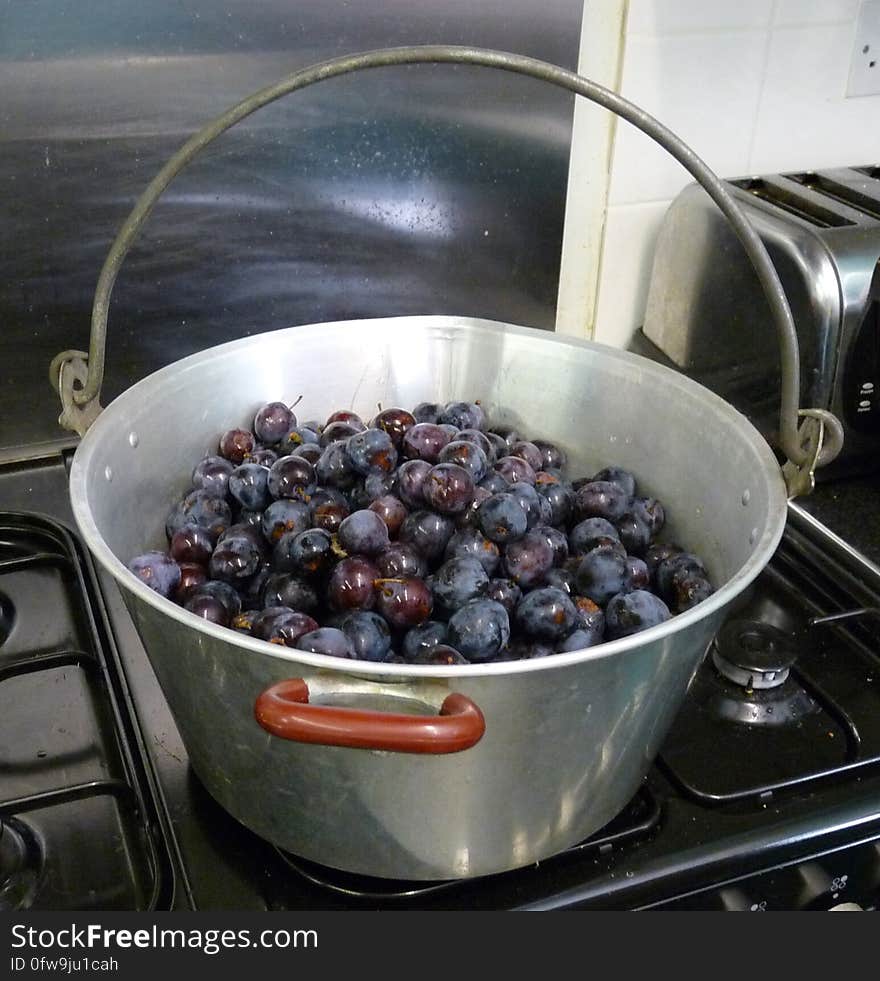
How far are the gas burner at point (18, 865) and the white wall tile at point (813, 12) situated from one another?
1.07m

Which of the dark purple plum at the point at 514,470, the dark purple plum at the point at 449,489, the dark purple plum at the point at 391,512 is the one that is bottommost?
the dark purple plum at the point at 391,512

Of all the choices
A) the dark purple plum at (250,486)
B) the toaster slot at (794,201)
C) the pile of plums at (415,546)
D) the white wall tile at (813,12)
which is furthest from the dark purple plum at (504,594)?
the white wall tile at (813,12)

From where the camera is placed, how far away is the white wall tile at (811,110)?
1.11 metres

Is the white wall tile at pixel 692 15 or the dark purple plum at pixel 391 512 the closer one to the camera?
the dark purple plum at pixel 391 512

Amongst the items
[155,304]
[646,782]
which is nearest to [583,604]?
[646,782]

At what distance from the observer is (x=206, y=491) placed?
2.53 ft

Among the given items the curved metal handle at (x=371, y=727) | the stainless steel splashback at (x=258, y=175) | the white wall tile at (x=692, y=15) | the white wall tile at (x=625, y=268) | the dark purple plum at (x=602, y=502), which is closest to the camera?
the curved metal handle at (x=371, y=727)

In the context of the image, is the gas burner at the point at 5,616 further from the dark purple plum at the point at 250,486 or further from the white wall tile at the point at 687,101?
the white wall tile at the point at 687,101

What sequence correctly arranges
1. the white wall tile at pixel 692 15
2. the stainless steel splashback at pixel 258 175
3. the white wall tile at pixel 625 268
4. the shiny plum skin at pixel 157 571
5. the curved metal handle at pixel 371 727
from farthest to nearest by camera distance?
the white wall tile at pixel 625 268 → the white wall tile at pixel 692 15 → the stainless steel splashback at pixel 258 175 → the shiny plum skin at pixel 157 571 → the curved metal handle at pixel 371 727

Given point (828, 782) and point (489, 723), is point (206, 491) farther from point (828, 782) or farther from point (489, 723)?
point (828, 782)

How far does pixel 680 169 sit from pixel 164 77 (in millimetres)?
575

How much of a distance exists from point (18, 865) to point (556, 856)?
34 centimetres

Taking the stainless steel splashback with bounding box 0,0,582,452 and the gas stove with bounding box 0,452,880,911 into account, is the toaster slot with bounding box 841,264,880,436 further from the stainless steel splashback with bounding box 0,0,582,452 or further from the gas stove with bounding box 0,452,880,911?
the stainless steel splashback with bounding box 0,0,582,452

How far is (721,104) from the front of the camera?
1109mm
